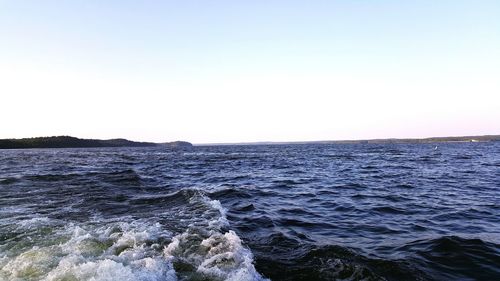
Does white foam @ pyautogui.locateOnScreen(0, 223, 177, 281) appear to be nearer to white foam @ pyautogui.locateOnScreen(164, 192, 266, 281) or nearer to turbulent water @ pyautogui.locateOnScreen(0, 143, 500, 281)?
turbulent water @ pyautogui.locateOnScreen(0, 143, 500, 281)

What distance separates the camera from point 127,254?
24.7ft

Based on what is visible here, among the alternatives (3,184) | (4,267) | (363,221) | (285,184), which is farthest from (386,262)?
(3,184)

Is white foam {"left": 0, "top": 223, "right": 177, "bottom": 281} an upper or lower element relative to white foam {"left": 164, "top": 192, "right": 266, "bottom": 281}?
upper

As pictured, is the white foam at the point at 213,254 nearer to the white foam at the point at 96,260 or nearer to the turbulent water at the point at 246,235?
the turbulent water at the point at 246,235

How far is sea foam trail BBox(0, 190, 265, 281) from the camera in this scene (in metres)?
6.38

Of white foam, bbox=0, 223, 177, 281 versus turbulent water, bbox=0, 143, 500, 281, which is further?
turbulent water, bbox=0, 143, 500, 281

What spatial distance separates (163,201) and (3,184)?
1152cm

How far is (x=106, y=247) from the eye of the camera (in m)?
8.13

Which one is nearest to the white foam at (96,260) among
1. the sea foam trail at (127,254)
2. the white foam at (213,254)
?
the sea foam trail at (127,254)

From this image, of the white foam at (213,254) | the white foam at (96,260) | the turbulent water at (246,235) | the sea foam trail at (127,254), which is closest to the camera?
the white foam at (96,260)

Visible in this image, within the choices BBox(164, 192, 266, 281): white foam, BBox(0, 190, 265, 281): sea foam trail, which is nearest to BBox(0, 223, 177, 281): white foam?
BBox(0, 190, 265, 281): sea foam trail

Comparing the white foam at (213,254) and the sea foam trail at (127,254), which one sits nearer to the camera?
the sea foam trail at (127,254)

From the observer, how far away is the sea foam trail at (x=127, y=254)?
20.9 feet

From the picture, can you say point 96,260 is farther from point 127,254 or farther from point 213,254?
point 213,254
